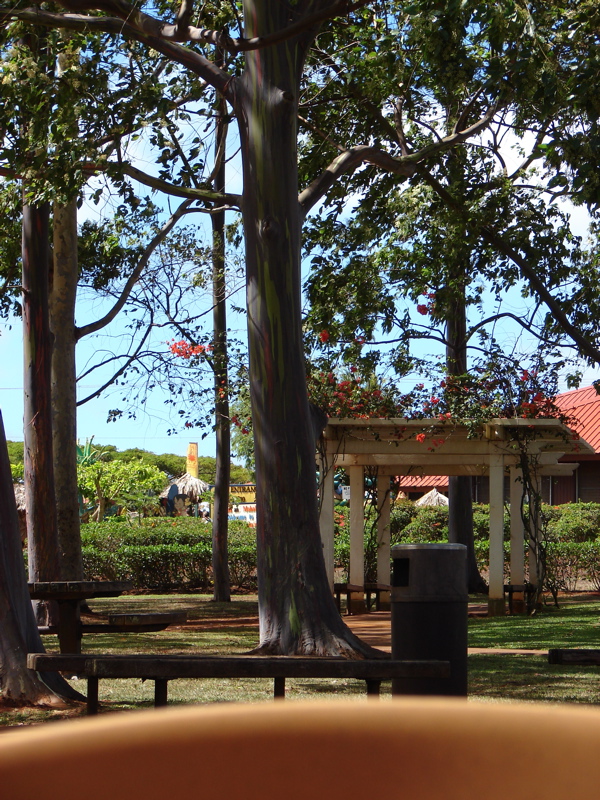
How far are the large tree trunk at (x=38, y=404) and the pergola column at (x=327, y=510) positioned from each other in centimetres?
422

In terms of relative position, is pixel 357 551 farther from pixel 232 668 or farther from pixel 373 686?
pixel 232 668

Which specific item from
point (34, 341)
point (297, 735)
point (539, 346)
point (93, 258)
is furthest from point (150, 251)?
point (297, 735)

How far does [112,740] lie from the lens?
2.39ft

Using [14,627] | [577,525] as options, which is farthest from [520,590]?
[14,627]

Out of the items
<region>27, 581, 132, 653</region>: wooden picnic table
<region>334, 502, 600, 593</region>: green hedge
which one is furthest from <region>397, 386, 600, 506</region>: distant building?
<region>27, 581, 132, 653</region>: wooden picnic table

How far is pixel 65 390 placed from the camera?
13.3 meters

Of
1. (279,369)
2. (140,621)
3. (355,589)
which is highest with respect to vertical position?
(279,369)

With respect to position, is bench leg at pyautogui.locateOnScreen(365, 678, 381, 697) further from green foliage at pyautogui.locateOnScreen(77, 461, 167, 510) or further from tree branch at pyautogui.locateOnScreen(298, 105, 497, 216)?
green foliage at pyautogui.locateOnScreen(77, 461, 167, 510)

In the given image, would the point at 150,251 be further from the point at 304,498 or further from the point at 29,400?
the point at 304,498

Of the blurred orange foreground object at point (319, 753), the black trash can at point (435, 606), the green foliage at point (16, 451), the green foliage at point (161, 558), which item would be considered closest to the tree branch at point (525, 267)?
the black trash can at point (435, 606)

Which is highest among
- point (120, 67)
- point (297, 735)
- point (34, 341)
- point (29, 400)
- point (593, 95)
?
point (120, 67)

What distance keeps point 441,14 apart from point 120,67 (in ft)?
11.7

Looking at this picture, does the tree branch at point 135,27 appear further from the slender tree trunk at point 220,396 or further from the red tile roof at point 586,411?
the red tile roof at point 586,411

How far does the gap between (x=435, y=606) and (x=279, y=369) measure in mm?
4007
